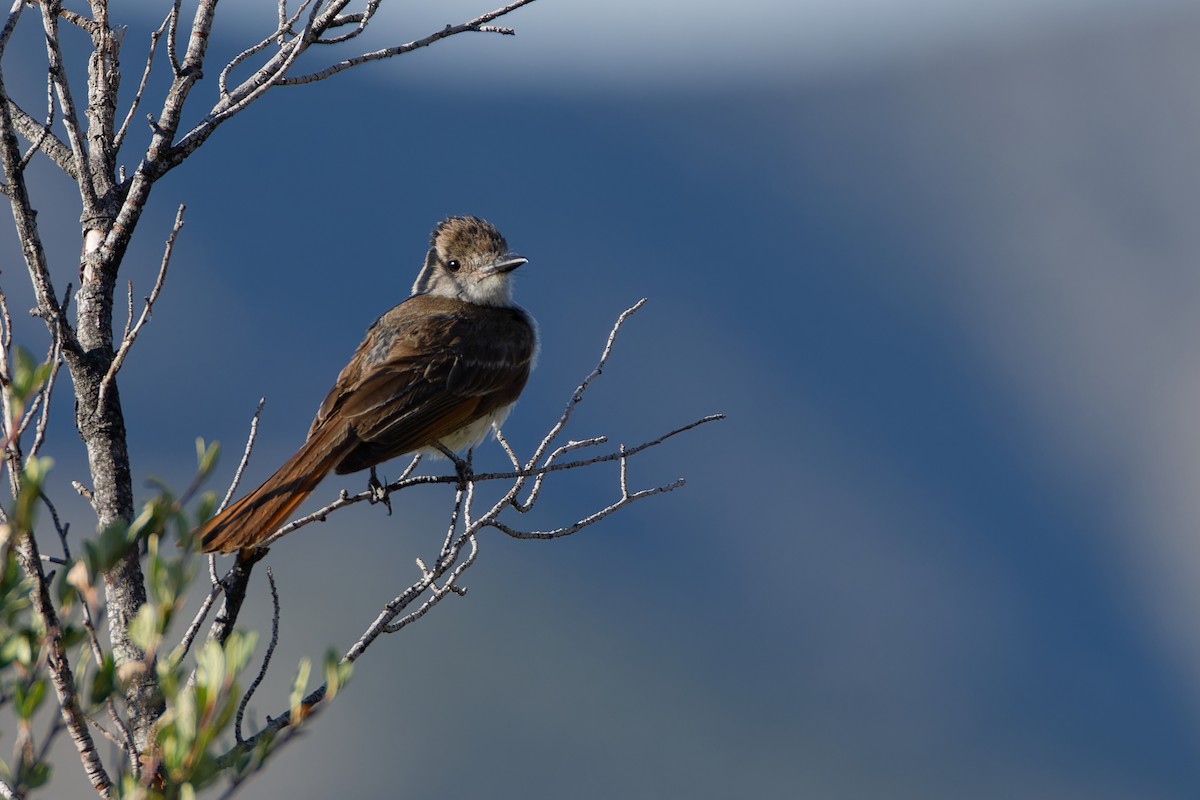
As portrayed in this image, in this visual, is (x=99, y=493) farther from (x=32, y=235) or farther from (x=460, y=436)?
(x=460, y=436)

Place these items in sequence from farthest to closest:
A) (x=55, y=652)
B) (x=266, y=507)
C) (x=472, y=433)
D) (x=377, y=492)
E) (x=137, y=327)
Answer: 1. (x=472, y=433)
2. (x=377, y=492)
3. (x=266, y=507)
4. (x=137, y=327)
5. (x=55, y=652)

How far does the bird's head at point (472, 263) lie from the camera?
30.1 ft

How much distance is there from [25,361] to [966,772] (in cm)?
19551

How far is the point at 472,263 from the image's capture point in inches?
366

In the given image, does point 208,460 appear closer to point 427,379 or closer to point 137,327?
point 137,327

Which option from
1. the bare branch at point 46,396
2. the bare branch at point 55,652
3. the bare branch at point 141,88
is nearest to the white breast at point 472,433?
the bare branch at point 141,88

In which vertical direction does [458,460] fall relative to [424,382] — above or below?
below

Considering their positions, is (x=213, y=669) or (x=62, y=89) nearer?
(x=213, y=669)

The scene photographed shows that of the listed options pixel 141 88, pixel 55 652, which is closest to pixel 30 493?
pixel 55 652

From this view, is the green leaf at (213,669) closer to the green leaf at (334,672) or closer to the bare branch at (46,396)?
the green leaf at (334,672)

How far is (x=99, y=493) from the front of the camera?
5.16 m

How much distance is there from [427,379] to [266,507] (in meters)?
2.20

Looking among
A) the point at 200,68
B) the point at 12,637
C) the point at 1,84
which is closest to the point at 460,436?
the point at 200,68

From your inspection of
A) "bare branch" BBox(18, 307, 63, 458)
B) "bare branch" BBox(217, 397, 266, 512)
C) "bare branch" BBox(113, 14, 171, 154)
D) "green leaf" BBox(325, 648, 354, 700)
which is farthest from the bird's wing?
"green leaf" BBox(325, 648, 354, 700)
